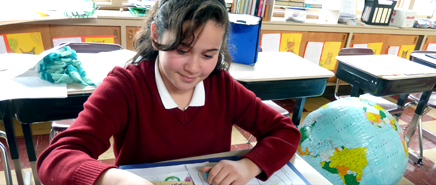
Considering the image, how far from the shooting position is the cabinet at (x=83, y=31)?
2029mm

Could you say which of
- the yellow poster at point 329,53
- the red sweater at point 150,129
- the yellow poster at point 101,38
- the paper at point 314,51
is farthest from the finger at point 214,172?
the yellow poster at point 329,53

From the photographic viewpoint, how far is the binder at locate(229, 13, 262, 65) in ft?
4.85

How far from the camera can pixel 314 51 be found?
304 centimetres

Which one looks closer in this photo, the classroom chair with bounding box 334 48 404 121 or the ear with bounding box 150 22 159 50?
the ear with bounding box 150 22 159 50

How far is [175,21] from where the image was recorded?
674 millimetres

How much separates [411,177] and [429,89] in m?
0.63

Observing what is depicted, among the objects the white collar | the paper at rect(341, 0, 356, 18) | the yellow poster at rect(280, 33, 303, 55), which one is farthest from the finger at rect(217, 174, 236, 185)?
the paper at rect(341, 0, 356, 18)

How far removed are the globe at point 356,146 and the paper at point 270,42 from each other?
1.66 metres

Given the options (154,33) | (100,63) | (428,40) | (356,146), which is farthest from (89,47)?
(428,40)

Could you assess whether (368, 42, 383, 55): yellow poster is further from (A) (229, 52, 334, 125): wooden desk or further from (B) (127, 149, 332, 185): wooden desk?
(B) (127, 149, 332, 185): wooden desk

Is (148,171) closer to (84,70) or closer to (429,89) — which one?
(84,70)

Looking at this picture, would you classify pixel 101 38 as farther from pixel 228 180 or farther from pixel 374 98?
pixel 374 98

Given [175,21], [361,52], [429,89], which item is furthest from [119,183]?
[361,52]

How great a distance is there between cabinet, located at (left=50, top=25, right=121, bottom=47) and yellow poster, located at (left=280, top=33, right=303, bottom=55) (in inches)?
61.1
